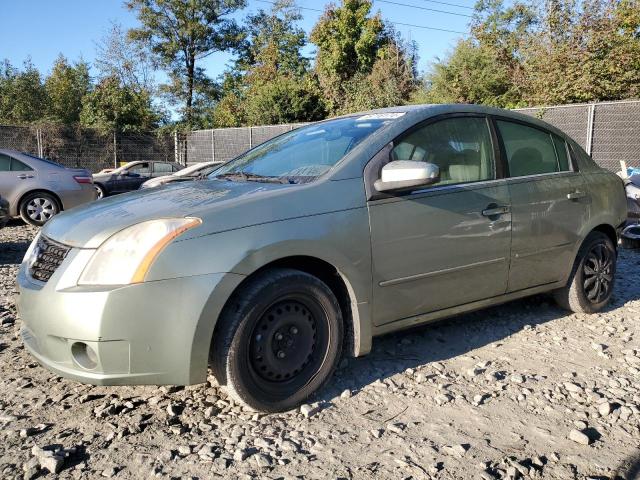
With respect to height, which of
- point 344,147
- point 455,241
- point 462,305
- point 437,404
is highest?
point 344,147

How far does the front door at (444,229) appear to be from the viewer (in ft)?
10.6

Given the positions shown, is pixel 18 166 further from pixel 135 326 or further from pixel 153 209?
pixel 135 326

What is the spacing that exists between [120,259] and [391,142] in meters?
1.70

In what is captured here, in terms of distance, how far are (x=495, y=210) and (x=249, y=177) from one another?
5.36ft

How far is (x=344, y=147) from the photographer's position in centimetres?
344

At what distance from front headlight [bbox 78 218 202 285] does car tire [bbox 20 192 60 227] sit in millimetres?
7962

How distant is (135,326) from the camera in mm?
2568

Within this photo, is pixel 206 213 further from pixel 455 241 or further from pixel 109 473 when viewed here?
pixel 455 241

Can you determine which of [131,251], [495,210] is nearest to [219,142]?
[495,210]

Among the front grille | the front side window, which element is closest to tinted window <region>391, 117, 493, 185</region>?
the front grille

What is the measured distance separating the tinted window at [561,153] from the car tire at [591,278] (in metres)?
0.60

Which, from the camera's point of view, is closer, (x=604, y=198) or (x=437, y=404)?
(x=437, y=404)

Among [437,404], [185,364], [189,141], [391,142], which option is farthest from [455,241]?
[189,141]

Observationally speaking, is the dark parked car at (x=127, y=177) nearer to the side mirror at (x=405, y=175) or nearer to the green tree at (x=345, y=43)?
the side mirror at (x=405, y=175)
